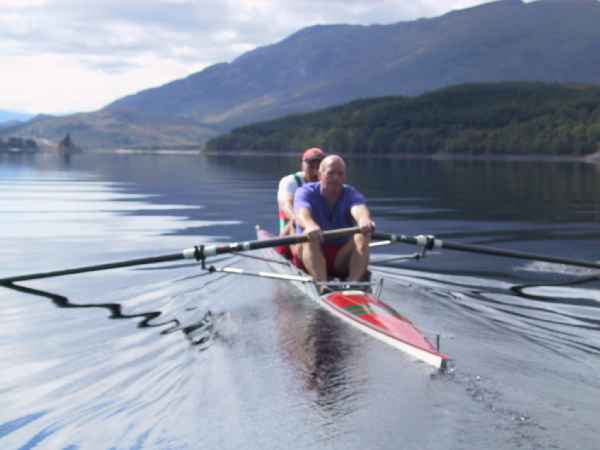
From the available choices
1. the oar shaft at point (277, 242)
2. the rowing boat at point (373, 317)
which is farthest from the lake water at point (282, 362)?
the oar shaft at point (277, 242)

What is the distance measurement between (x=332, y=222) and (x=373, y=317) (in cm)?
336

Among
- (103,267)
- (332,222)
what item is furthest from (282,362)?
(103,267)

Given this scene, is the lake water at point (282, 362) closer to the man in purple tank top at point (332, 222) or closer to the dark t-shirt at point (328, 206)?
the man in purple tank top at point (332, 222)

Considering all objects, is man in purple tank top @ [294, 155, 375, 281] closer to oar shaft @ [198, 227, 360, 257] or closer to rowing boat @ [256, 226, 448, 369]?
oar shaft @ [198, 227, 360, 257]

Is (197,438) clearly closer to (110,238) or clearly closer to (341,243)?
(341,243)

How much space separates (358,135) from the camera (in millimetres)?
185375

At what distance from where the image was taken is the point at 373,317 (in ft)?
33.4

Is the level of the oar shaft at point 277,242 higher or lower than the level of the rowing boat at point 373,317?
higher

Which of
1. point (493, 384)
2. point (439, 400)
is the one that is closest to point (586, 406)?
point (493, 384)

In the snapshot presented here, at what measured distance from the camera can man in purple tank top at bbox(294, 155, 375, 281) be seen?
12.3 meters

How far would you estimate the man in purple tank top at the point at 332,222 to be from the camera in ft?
40.4

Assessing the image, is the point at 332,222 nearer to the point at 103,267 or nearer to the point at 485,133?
the point at 103,267

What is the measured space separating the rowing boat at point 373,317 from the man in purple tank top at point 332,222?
0.46m

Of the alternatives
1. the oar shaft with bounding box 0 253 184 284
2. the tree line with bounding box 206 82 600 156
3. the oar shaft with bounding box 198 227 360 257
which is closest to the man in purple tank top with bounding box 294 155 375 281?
the oar shaft with bounding box 198 227 360 257
